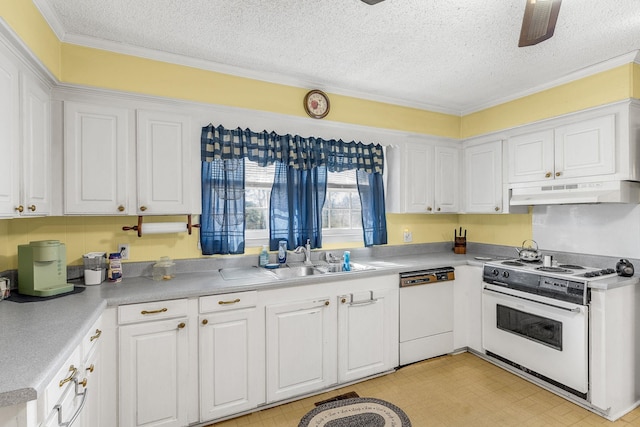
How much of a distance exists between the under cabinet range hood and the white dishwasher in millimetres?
990

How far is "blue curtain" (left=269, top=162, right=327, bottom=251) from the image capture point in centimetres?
295

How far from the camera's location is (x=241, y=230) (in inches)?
109

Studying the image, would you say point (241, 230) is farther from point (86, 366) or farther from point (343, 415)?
point (343, 415)

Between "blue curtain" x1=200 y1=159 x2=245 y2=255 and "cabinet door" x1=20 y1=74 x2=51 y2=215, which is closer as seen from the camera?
"cabinet door" x1=20 y1=74 x2=51 y2=215

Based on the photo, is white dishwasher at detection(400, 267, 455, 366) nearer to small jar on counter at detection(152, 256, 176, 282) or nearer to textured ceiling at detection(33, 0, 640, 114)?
textured ceiling at detection(33, 0, 640, 114)

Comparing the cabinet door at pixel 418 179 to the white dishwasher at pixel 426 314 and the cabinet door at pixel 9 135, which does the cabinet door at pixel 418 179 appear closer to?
the white dishwasher at pixel 426 314

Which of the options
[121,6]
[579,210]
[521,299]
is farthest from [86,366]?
[579,210]

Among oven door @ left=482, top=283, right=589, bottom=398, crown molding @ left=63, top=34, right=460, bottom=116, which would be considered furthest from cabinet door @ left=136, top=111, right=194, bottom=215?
oven door @ left=482, top=283, right=589, bottom=398

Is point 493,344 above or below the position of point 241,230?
below

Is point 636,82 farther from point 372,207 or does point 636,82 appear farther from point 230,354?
point 230,354

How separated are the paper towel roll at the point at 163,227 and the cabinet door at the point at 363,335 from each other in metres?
1.35

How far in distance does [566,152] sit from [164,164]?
3247mm

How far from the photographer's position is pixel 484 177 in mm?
3484

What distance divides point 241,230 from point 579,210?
119 inches
